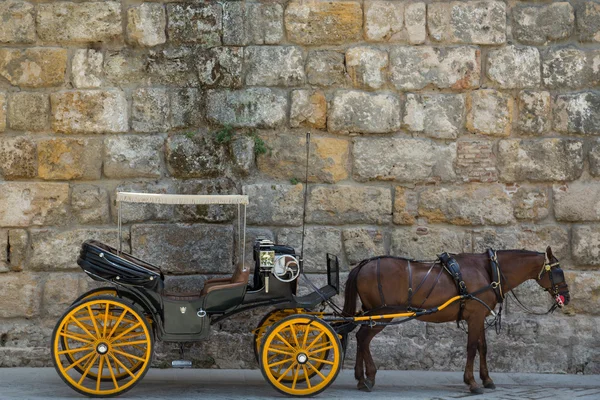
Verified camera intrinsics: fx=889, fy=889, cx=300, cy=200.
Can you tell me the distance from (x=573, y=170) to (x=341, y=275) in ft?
7.97

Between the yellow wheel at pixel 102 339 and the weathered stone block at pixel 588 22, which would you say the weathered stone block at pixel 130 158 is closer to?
the yellow wheel at pixel 102 339

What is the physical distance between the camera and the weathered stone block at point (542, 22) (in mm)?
8492

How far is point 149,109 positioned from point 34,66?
1.14 m

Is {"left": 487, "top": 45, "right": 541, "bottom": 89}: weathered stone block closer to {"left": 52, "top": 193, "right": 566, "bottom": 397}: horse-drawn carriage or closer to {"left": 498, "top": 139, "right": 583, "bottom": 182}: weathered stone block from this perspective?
{"left": 498, "top": 139, "right": 583, "bottom": 182}: weathered stone block

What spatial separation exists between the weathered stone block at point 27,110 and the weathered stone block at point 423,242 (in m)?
3.50

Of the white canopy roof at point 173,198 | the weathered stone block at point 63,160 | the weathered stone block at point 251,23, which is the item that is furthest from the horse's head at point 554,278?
the weathered stone block at point 63,160

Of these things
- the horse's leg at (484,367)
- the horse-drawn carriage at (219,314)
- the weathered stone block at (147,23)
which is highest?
the weathered stone block at (147,23)

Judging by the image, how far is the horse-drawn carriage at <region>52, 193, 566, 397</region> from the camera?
23.0ft

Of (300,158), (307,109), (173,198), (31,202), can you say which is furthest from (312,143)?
(31,202)

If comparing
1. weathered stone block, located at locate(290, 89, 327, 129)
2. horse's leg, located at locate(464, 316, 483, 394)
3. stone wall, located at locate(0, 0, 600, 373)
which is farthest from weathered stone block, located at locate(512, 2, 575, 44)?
horse's leg, located at locate(464, 316, 483, 394)

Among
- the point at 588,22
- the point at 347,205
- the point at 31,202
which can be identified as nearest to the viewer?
the point at 31,202

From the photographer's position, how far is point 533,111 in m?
8.48

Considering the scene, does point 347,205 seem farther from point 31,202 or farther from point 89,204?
point 31,202

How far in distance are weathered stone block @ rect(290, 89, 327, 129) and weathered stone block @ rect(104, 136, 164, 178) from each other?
135cm
